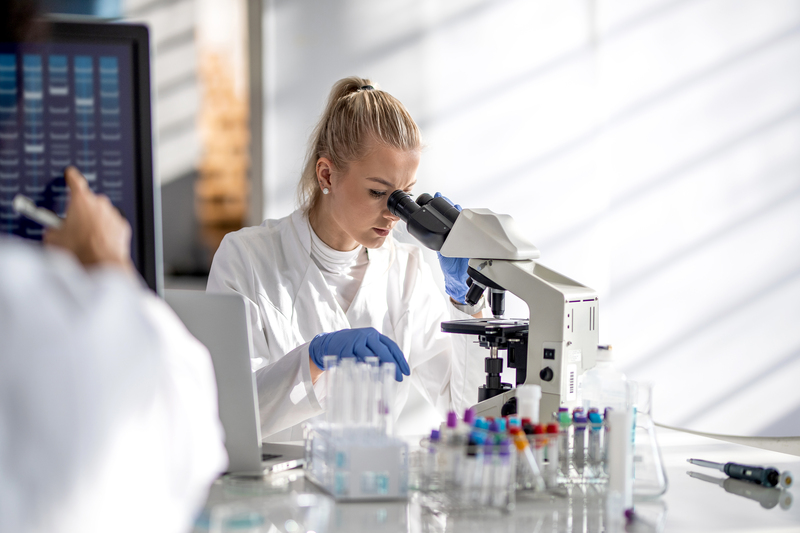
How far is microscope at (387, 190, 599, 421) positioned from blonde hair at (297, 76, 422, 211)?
0.50 metres

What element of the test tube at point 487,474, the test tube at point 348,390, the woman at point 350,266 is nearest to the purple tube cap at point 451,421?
the test tube at point 487,474

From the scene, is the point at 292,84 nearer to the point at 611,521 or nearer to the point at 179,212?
the point at 179,212

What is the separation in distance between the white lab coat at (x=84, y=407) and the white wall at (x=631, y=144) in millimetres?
2761

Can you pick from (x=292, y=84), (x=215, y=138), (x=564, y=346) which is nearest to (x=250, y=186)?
(x=215, y=138)

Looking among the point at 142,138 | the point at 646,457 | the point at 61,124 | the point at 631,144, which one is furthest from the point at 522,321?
the point at 631,144

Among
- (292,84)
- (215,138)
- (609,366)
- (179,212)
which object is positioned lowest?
(609,366)

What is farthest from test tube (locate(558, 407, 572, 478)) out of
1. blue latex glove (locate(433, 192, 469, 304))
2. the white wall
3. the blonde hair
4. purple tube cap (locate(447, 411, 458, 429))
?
the white wall

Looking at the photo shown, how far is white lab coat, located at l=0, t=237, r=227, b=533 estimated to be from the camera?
2.01 feet

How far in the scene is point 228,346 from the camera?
4.11 feet

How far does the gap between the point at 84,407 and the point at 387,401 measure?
659 millimetres

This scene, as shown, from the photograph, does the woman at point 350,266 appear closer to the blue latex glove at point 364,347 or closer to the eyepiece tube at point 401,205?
the eyepiece tube at point 401,205

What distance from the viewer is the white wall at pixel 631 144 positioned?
316cm

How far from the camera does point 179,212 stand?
3.36m

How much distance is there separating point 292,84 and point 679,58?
1.92 m
